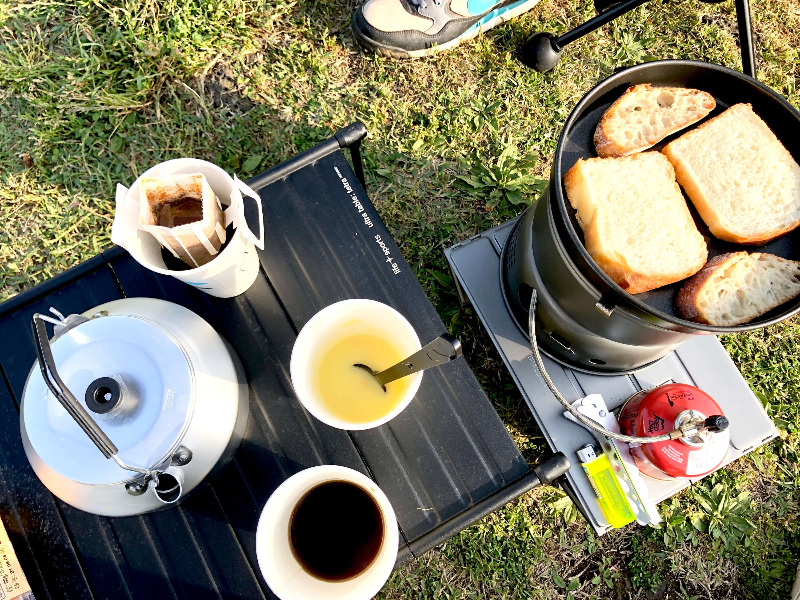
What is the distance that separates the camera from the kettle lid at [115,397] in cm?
109

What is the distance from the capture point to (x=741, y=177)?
4.49 ft

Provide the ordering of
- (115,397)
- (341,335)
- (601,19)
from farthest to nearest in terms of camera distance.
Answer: (601,19)
(341,335)
(115,397)

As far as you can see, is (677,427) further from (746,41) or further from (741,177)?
(746,41)

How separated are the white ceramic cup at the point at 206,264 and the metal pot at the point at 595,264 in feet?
2.47

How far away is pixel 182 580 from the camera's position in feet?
4.40

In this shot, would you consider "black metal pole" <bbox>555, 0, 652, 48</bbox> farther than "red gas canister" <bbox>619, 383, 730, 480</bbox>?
Yes

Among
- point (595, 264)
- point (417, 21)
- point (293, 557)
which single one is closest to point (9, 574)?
point (293, 557)

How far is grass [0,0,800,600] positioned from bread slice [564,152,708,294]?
1.00 meters

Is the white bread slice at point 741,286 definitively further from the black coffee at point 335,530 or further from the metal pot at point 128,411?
the metal pot at point 128,411

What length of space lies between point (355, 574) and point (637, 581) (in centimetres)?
149

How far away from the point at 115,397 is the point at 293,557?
533mm

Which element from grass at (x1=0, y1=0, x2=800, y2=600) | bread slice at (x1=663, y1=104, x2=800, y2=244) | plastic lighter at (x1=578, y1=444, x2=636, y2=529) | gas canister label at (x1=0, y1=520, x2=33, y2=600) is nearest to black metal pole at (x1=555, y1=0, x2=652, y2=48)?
grass at (x1=0, y1=0, x2=800, y2=600)

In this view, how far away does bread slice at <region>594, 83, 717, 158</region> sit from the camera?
1.36m

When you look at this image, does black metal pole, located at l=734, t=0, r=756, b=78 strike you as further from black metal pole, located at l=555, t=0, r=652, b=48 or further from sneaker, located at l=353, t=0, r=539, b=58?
sneaker, located at l=353, t=0, r=539, b=58
